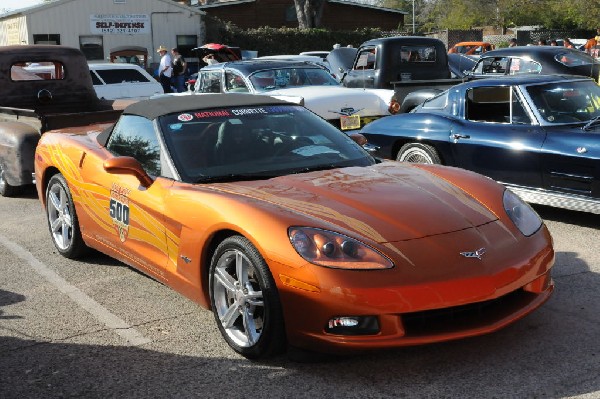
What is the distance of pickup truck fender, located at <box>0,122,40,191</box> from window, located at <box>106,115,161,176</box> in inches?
127

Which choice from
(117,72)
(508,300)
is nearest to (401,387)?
(508,300)

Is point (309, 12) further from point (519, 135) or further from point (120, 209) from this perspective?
point (120, 209)

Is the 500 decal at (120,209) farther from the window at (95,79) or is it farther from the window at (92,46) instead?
the window at (92,46)

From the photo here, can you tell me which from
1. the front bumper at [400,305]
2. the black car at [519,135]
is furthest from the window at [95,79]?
the front bumper at [400,305]

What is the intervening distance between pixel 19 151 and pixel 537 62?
31.4ft

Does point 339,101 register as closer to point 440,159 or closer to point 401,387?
point 440,159

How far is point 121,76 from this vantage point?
1644 centimetres

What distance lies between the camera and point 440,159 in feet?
26.1

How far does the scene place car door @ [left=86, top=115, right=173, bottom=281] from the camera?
→ 15.8 feet

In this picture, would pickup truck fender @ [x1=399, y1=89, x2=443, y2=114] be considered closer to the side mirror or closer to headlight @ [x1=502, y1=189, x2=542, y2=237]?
headlight @ [x1=502, y1=189, x2=542, y2=237]

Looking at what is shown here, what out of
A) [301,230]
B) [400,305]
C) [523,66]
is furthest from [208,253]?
[523,66]

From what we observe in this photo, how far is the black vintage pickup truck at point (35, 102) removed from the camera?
8727 millimetres

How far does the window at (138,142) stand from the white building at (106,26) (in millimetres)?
26459

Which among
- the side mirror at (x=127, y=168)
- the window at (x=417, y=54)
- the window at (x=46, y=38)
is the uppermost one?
the window at (x=46, y=38)
